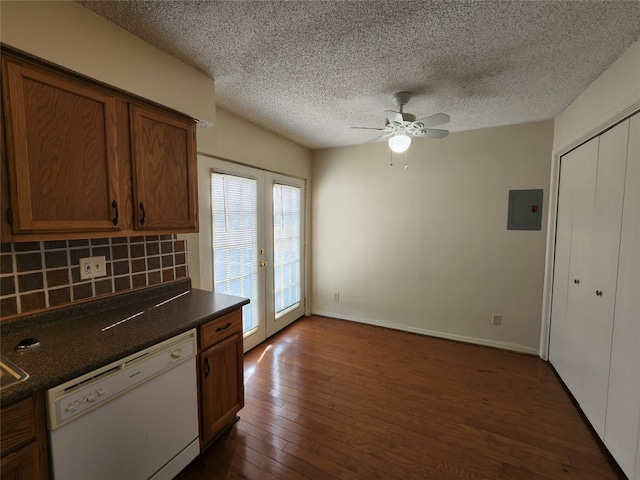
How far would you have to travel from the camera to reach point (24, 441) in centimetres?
96

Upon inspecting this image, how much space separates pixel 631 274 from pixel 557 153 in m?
1.57

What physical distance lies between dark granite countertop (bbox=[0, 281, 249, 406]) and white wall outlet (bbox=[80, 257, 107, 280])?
163 mm

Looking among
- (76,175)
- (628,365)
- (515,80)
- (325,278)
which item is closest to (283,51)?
(76,175)

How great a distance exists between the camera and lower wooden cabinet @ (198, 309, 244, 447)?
1654 mm

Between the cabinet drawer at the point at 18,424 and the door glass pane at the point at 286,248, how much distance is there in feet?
8.02

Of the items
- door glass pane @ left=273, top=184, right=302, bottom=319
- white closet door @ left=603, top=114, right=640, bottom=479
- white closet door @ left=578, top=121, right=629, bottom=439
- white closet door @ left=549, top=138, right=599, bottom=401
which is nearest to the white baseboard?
white closet door @ left=549, top=138, right=599, bottom=401

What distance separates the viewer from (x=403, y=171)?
341 cm

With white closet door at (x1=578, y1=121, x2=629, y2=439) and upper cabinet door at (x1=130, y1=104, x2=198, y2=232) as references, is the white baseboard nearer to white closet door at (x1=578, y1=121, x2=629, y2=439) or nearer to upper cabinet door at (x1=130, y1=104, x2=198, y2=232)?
white closet door at (x1=578, y1=121, x2=629, y2=439)

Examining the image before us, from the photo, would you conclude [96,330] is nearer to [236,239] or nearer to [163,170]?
[163,170]

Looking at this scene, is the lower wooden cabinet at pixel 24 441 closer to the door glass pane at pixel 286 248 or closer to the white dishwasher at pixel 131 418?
the white dishwasher at pixel 131 418

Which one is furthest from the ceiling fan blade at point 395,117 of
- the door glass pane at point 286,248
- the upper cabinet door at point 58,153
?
the upper cabinet door at point 58,153

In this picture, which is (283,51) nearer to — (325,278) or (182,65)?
(182,65)

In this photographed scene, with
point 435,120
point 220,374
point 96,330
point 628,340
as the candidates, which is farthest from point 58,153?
point 628,340

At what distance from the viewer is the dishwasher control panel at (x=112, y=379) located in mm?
1028
